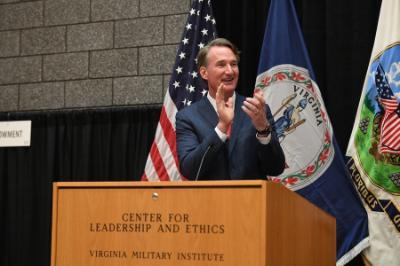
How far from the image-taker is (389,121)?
3.78 metres

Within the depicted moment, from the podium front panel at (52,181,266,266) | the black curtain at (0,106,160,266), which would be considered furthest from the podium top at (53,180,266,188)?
→ the black curtain at (0,106,160,266)

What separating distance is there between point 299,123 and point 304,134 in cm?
8

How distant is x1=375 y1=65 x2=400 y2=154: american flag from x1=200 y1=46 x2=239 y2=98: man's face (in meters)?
1.23

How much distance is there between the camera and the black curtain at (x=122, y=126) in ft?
14.3

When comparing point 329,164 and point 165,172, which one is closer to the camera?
point 329,164

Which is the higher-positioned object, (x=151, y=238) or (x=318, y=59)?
(x=318, y=59)

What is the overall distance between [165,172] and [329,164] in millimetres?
1181

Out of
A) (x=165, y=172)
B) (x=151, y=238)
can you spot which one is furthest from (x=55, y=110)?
(x=151, y=238)

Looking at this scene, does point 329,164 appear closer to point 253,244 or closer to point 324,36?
point 324,36

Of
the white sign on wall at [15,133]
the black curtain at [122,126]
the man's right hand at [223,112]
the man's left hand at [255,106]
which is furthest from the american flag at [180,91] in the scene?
the man's left hand at [255,106]

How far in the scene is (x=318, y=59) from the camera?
178 inches

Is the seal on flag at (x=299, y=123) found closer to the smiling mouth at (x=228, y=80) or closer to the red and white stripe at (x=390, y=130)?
the red and white stripe at (x=390, y=130)

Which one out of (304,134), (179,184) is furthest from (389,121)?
(179,184)

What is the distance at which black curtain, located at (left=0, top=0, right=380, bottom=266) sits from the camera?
436 cm
